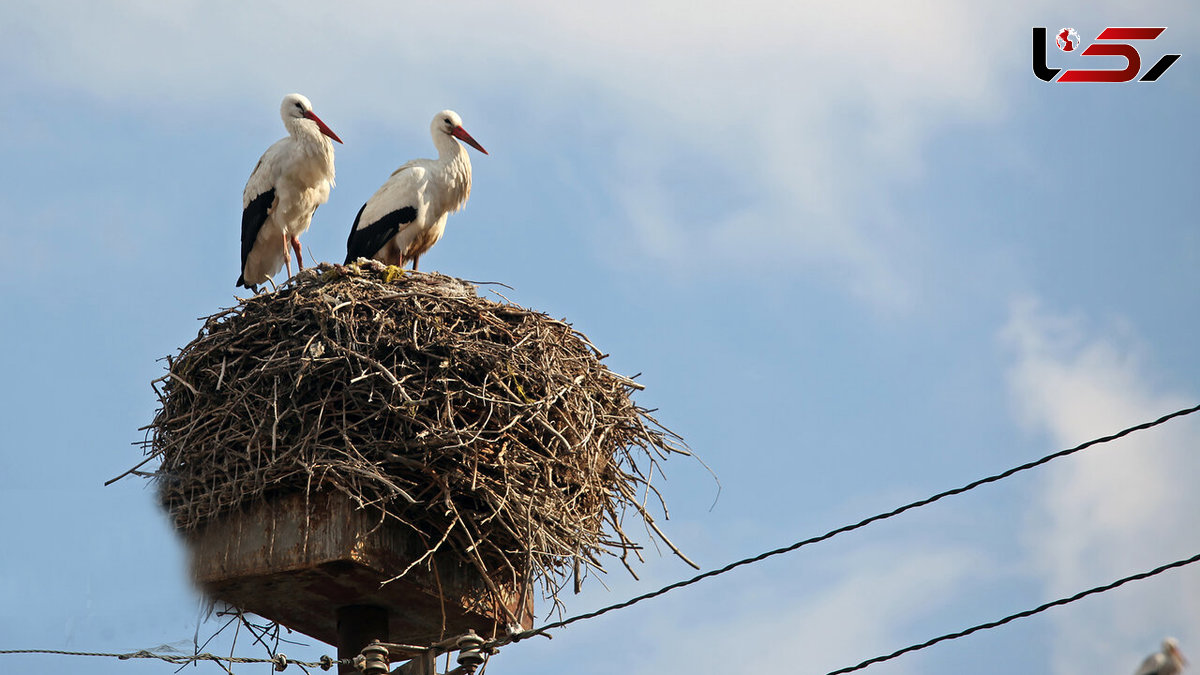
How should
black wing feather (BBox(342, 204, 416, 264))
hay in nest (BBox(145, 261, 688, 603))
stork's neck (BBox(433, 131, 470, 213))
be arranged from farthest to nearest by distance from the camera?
stork's neck (BBox(433, 131, 470, 213)) < black wing feather (BBox(342, 204, 416, 264)) < hay in nest (BBox(145, 261, 688, 603))

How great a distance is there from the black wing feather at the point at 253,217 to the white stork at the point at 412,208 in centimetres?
57

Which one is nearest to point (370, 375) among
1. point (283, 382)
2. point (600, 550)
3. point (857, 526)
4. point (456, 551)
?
point (283, 382)

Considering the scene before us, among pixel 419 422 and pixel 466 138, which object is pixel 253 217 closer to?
pixel 466 138

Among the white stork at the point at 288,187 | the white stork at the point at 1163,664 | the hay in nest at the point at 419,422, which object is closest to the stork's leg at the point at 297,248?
the white stork at the point at 288,187

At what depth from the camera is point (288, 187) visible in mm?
9961

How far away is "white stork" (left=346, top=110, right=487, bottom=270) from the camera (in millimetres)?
9867

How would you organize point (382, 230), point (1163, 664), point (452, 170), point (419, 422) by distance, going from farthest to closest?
point (452, 170), point (382, 230), point (419, 422), point (1163, 664)

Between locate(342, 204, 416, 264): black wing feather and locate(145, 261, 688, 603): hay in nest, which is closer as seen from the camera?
locate(145, 261, 688, 603): hay in nest

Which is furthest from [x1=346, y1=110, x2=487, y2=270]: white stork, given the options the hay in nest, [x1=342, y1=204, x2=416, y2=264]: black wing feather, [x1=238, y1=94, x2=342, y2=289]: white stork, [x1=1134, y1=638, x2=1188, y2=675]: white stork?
[x1=1134, y1=638, x2=1188, y2=675]: white stork

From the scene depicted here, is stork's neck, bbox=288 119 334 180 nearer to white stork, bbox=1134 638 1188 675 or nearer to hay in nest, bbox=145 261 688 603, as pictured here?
hay in nest, bbox=145 261 688 603

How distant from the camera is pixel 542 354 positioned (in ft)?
22.4

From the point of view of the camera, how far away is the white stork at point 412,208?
9.87 meters

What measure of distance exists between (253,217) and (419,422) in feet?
13.9

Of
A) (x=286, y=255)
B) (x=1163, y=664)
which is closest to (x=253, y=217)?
(x=286, y=255)
